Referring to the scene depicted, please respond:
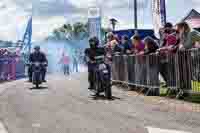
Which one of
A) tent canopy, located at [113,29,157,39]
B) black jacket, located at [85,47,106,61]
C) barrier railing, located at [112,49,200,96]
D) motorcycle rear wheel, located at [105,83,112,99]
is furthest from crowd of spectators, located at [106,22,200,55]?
tent canopy, located at [113,29,157,39]

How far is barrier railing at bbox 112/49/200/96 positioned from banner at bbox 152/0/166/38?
3.68 meters

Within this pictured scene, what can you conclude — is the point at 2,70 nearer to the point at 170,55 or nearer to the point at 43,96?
the point at 43,96

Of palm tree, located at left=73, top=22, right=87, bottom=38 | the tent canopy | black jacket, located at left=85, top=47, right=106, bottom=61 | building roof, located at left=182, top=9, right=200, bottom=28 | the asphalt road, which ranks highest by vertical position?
palm tree, located at left=73, top=22, right=87, bottom=38

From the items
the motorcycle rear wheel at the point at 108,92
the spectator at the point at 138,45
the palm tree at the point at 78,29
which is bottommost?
the motorcycle rear wheel at the point at 108,92

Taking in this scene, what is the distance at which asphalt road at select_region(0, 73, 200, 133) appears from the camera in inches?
345

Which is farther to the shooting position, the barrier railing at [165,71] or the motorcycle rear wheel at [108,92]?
the motorcycle rear wheel at [108,92]

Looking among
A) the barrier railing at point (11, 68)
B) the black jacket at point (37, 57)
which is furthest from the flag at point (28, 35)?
the black jacket at point (37, 57)

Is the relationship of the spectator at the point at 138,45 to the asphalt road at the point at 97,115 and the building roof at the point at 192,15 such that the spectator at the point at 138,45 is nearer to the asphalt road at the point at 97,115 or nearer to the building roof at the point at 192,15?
the asphalt road at the point at 97,115

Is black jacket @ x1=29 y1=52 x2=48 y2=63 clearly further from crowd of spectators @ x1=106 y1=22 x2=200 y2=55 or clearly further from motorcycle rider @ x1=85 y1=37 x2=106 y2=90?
motorcycle rider @ x1=85 y1=37 x2=106 y2=90

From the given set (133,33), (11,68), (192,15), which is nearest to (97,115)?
(192,15)

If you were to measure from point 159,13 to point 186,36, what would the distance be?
770 cm

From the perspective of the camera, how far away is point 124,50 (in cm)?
1728

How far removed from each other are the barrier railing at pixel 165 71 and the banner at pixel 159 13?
368 cm

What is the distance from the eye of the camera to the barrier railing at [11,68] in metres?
29.2
